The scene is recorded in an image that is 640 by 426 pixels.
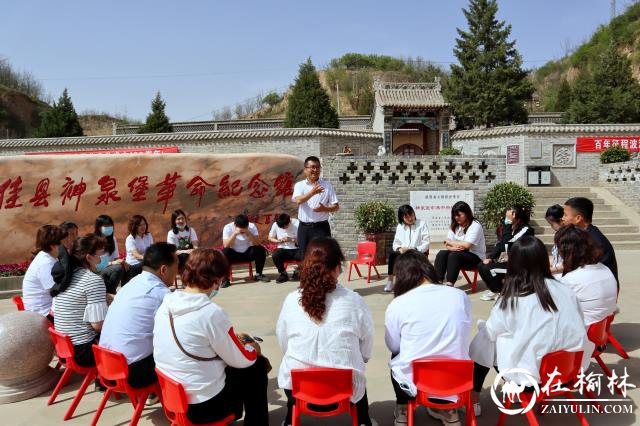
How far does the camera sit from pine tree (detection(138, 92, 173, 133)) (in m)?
18.4

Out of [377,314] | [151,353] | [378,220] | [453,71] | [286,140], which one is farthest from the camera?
[453,71]

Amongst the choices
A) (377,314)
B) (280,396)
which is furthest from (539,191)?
(280,396)

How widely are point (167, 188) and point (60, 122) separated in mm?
13423

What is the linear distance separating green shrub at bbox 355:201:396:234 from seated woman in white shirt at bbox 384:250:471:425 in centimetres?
512

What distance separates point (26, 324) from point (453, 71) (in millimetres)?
20756

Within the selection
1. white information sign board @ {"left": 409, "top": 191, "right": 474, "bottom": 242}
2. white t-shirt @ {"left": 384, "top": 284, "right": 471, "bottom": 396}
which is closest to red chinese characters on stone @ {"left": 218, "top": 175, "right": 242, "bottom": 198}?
white information sign board @ {"left": 409, "top": 191, "right": 474, "bottom": 242}

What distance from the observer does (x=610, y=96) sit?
1662cm

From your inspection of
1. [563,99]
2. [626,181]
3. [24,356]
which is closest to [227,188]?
[24,356]

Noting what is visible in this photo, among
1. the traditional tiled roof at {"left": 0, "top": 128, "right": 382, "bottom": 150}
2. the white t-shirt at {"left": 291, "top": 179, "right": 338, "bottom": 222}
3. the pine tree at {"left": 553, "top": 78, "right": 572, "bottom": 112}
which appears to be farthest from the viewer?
the pine tree at {"left": 553, "top": 78, "right": 572, "bottom": 112}

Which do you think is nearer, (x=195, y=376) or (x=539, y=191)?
(x=195, y=376)

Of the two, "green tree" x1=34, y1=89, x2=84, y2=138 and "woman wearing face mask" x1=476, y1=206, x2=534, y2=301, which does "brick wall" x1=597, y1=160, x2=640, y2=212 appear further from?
"green tree" x1=34, y1=89, x2=84, y2=138

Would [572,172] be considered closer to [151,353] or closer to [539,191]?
[539,191]

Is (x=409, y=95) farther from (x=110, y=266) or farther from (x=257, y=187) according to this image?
(x=110, y=266)

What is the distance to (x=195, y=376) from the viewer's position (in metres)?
2.14
